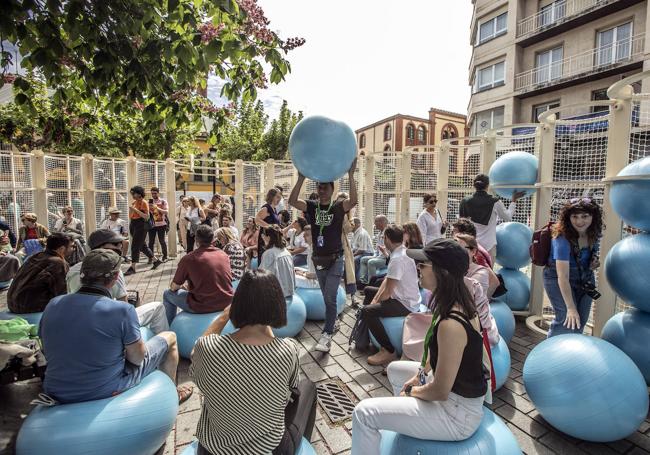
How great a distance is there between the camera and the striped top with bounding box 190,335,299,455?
71.3 inches

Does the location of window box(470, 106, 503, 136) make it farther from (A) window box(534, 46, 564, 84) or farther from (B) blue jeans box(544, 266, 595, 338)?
(B) blue jeans box(544, 266, 595, 338)

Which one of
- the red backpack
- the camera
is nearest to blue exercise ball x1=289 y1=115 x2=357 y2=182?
the red backpack

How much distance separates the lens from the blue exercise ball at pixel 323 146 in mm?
3994

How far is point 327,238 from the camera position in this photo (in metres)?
4.48

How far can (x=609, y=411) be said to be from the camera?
8.77ft

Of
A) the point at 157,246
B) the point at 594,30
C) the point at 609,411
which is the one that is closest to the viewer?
the point at 609,411

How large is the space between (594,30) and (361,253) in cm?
1706

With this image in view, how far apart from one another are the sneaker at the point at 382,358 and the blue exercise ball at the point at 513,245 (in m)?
2.66

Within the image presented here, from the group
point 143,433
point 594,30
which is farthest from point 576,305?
point 594,30

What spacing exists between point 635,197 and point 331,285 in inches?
126

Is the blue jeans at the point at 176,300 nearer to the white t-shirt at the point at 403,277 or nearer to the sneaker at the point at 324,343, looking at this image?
the sneaker at the point at 324,343

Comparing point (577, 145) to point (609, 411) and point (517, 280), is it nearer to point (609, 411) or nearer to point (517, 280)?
point (517, 280)

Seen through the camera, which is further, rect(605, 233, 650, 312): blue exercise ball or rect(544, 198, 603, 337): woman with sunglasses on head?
rect(544, 198, 603, 337): woman with sunglasses on head

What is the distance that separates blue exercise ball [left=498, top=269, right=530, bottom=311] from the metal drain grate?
3248mm
